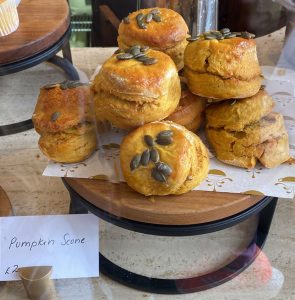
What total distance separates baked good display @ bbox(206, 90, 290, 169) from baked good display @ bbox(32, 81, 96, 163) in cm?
20

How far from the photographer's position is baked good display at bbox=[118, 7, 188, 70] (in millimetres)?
655

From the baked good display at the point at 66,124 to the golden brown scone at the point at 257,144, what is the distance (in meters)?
0.21

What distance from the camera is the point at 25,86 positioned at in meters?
1.22

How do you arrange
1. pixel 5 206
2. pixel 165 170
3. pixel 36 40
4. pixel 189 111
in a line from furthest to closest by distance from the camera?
pixel 36 40
pixel 5 206
pixel 189 111
pixel 165 170

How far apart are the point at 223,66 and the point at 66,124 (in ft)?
0.81

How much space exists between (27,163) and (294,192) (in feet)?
2.09

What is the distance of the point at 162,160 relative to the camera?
0.55 meters

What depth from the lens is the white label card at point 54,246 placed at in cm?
61

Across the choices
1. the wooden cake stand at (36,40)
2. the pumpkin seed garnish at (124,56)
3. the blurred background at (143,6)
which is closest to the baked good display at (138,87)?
the pumpkin seed garnish at (124,56)

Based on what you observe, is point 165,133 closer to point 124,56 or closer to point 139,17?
Result: point 124,56

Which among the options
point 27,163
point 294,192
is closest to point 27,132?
point 27,163

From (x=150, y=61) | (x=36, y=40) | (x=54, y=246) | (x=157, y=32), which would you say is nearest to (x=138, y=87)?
(x=150, y=61)

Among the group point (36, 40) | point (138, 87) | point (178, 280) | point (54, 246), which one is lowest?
point (178, 280)

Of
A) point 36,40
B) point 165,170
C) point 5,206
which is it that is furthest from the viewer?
point 36,40
